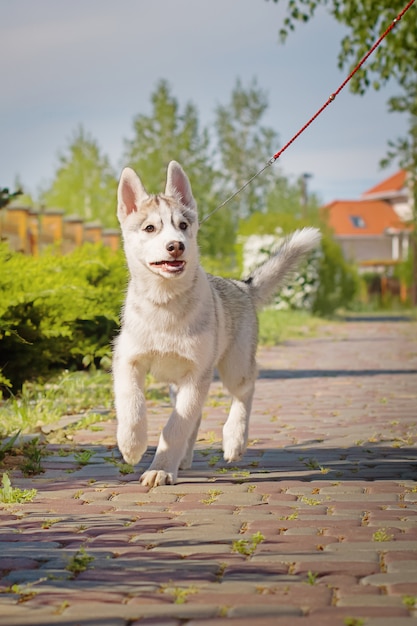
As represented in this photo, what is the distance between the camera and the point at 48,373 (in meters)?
8.78

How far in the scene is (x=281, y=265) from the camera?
7.60m

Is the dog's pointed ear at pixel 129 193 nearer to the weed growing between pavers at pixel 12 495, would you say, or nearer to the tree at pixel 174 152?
the weed growing between pavers at pixel 12 495

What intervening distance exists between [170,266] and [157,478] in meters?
1.16

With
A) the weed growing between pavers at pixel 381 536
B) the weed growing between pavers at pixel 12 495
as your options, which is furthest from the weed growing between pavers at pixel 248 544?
the weed growing between pavers at pixel 12 495

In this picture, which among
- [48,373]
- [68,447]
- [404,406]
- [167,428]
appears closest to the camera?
[167,428]

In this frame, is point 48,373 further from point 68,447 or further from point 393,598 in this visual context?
point 393,598

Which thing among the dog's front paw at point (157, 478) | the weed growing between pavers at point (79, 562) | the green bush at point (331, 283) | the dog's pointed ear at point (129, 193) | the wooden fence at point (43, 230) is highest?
the dog's pointed ear at point (129, 193)

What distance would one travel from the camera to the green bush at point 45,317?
27.2ft

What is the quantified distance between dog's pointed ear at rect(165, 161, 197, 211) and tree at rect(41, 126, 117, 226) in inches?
1803

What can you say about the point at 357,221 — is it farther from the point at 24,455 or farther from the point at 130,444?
the point at 130,444

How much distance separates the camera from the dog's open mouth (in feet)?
18.8

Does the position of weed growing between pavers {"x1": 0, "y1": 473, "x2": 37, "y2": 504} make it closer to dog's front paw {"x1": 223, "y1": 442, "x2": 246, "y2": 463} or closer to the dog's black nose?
dog's front paw {"x1": 223, "y1": 442, "x2": 246, "y2": 463}

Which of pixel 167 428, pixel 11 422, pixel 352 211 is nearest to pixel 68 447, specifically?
pixel 11 422

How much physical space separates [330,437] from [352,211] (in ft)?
265
